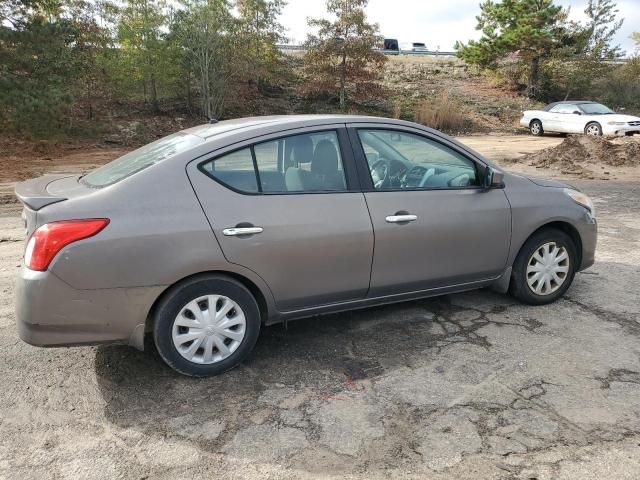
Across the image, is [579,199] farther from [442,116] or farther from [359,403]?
[442,116]

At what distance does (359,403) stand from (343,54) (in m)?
24.6

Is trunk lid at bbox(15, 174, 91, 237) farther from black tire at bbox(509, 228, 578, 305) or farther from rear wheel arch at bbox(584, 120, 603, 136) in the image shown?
rear wheel arch at bbox(584, 120, 603, 136)

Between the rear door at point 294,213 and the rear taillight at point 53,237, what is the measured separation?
26.8 inches

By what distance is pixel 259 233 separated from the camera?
3.38m

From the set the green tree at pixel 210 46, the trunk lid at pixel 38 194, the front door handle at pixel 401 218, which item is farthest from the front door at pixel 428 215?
the green tree at pixel 210 46

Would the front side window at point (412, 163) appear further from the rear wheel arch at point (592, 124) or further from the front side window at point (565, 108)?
the front side window at point (565, 108)

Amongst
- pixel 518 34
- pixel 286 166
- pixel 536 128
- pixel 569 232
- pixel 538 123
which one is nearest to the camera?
pixel 286 166

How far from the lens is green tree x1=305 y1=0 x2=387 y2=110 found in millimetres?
25547

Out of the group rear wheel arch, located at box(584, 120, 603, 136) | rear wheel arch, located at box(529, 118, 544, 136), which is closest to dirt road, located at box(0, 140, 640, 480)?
rear wheel arch, located at box(584, 120, 603, 136)

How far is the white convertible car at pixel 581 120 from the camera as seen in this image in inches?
755

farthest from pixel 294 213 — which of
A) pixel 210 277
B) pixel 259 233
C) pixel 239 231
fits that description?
pixel 210 277

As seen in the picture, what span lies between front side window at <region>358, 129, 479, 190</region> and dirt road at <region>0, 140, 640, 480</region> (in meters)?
1.10

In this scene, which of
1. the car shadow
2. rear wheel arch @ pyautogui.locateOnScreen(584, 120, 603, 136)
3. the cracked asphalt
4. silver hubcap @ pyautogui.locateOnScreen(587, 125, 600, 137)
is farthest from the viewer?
silver hubcap @ pyautogui.locateOnScreen(587, 125, 600, 137)

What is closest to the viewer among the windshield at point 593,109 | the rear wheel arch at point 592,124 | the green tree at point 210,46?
the rear wheel arch at point 592,124
